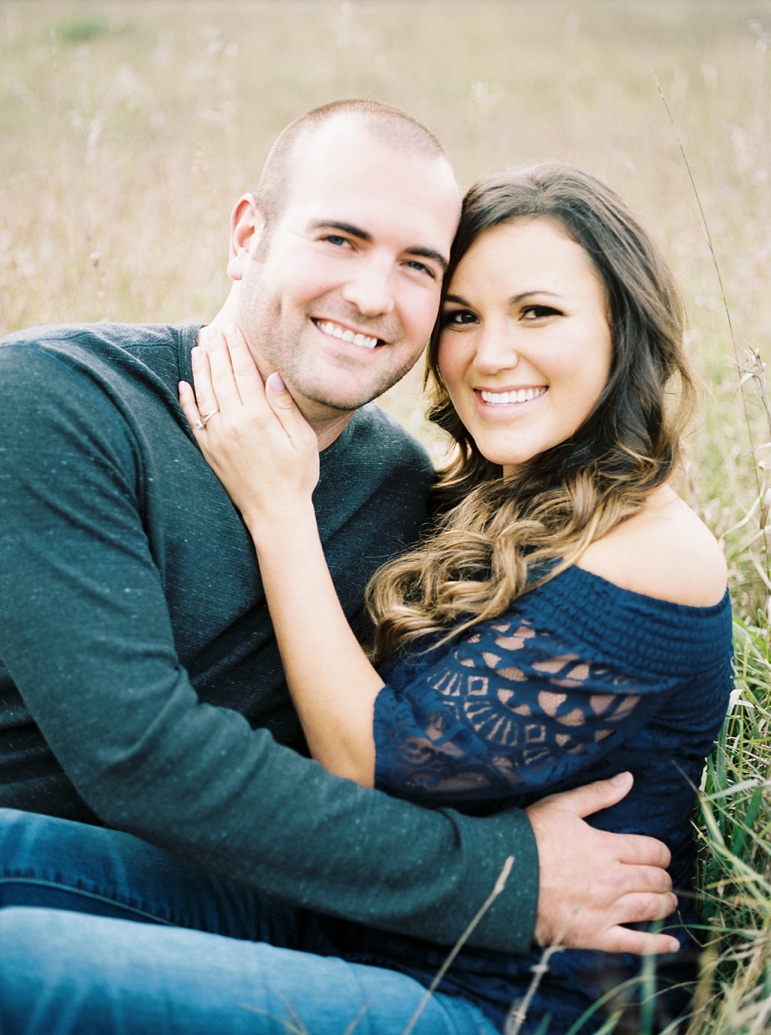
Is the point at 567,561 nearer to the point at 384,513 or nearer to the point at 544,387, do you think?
the point at 544,387

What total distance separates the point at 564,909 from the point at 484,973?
0.18 meters

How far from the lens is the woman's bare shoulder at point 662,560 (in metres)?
1.74

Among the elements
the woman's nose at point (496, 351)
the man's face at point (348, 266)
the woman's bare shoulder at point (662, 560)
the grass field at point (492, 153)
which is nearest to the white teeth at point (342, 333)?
the man's face at point (348, 266)

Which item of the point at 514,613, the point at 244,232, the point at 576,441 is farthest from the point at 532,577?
the point at 244,232

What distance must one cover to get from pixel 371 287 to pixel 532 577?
0.70m

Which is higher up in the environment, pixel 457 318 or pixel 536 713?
pixel 457 318

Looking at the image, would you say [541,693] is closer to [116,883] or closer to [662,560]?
[662,560]

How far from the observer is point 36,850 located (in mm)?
1761

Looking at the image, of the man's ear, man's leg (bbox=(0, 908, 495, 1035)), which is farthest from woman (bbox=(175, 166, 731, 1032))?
the man's ear

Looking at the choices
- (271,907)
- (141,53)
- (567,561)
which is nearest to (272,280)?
(567,561)

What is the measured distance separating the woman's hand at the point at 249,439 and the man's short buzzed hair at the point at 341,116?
37cm

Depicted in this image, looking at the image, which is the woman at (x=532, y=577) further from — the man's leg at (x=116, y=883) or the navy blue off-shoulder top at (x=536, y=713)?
Result: the man's leg at (x=116, y=883)

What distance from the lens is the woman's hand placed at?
6.37 feet

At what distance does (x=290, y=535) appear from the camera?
191 cm
